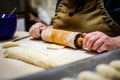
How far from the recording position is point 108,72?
2.41 feet

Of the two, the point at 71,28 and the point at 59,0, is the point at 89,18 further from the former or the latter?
the point at 59,0

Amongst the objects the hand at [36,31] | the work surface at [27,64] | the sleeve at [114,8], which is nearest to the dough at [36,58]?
the work surface at [27,64]

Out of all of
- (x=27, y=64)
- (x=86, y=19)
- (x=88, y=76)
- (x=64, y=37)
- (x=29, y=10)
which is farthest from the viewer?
(x=29, y=10)

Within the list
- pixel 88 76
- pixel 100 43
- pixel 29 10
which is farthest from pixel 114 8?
pixel 29 10

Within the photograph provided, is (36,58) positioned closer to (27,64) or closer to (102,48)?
(27,64)

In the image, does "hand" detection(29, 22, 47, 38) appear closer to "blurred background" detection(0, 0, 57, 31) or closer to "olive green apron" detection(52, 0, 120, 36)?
"olive green apron" detection(52, 0, 120, 36)

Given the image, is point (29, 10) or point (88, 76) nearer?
point (88, 76)

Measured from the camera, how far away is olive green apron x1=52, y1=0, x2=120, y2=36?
1145 millimetres

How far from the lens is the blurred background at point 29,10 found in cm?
262

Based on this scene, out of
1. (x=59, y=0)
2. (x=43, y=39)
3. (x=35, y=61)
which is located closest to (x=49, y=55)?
(x=35, y=61)

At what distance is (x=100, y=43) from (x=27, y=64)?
303 millimetres

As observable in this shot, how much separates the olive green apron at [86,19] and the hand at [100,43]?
0.14 meters

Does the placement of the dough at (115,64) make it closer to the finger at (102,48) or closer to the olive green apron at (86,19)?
the finger at (102,48)

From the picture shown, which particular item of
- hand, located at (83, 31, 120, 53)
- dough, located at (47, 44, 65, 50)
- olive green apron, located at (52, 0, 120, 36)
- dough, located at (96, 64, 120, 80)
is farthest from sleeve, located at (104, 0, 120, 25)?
dough, located at (96, 64, 120, 80)
